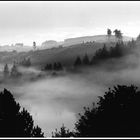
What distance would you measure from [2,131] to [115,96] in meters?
12.1

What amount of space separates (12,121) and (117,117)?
12078 millimetres

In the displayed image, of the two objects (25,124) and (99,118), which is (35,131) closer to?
(25,124)

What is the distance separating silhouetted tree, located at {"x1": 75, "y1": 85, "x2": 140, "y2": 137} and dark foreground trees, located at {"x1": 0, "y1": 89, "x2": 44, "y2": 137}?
23.3ft

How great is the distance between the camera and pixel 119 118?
30.6 m

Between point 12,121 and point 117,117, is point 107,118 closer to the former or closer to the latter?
point 117,117

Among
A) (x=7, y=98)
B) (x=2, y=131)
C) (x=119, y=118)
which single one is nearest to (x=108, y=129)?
(x=119, y=118)

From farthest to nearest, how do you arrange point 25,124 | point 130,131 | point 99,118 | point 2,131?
point 25,124 → point 2,131 → point 99,118 → point 130,131

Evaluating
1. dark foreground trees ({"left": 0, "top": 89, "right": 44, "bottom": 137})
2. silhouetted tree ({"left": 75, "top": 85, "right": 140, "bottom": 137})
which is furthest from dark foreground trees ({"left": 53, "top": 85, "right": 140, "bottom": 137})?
dark foreground trees ({"left": 0, "top": 89, "right": 44, "bottom": 137})

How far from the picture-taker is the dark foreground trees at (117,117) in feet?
96.4

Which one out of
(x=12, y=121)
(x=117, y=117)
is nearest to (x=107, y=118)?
(x=117, y=117)

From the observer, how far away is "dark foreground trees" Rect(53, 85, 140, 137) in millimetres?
29375

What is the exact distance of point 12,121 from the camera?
3666 centimetres

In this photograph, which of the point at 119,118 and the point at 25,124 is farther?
the point at 25,124

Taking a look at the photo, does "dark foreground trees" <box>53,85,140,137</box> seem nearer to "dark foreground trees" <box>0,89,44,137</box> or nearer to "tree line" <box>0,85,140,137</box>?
"tree line" <box>0,85,140,137</box>
